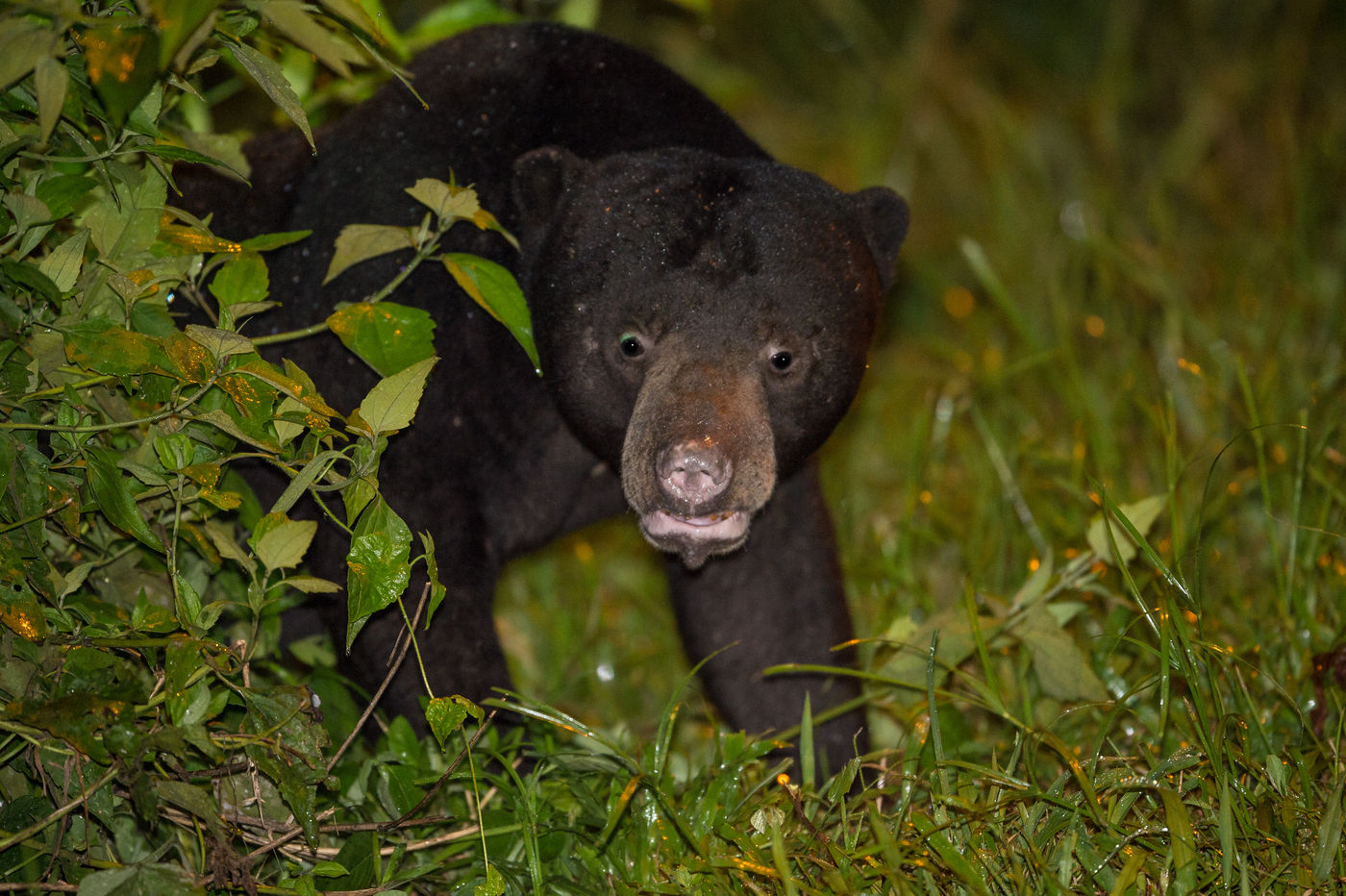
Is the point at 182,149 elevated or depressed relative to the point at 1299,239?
elevated

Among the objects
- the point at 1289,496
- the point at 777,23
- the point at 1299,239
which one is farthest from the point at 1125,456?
the point at 777,23

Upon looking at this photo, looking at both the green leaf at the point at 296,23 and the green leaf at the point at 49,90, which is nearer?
the green leaf at the point at 49,90

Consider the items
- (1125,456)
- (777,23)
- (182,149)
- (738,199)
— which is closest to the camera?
(182,149)

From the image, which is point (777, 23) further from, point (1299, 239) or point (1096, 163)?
point (1299, 239)

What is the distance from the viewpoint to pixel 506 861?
2.57 m

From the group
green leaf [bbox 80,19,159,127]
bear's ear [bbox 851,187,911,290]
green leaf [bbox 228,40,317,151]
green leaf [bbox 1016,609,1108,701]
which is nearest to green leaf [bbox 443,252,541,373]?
green leaf [bbox 228,40,317,151]

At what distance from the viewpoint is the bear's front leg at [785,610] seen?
3.20 meters

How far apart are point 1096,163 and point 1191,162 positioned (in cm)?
47

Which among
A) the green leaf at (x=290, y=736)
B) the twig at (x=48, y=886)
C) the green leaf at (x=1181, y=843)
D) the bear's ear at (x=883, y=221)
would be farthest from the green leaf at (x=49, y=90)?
the green leaf at (x=1181, y=843)

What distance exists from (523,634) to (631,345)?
168 cm

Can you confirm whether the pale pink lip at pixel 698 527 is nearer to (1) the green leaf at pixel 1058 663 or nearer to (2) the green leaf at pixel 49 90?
(1) the green leaf at pixel 1058 663

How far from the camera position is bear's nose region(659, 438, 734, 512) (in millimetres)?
2365

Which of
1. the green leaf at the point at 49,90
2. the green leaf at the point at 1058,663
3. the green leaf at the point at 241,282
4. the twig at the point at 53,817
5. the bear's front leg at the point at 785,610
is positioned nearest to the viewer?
the green leaf at the point at 49,90

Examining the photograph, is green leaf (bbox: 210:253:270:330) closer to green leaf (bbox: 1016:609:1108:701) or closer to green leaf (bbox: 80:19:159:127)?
green leaf (bbox: 80:19:159:127)
